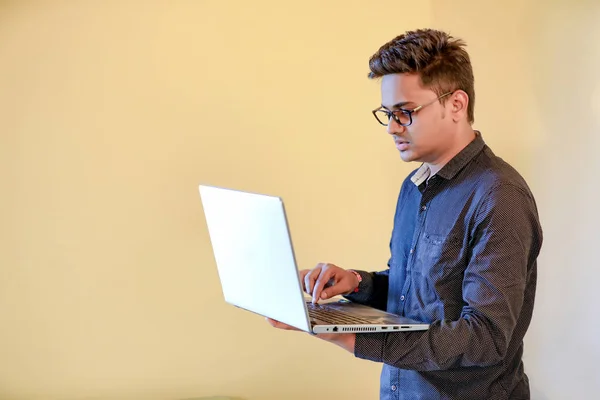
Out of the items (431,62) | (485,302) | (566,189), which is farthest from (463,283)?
(566,189)

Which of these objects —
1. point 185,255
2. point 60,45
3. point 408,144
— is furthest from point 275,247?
point 60,45

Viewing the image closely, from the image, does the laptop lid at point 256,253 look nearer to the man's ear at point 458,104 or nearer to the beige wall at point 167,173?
the man's ear at point 458,104

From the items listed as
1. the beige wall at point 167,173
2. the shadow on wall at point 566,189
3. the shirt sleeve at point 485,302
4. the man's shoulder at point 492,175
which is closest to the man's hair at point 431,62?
the man's shoulder at point 492,175

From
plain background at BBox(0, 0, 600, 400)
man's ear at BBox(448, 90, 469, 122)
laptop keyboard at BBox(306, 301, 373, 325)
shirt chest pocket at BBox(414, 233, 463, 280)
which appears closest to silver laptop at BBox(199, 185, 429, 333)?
laptop keyboard at BBox(306, 301, 373, 325)

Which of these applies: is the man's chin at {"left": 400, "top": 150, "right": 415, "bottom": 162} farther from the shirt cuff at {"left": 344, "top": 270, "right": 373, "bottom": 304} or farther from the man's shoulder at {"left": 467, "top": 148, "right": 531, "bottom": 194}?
the shirt cuff at {"left": 344, "top": 270, "right": 373, "bottom": 304}

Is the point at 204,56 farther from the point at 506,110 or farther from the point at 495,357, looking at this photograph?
the point at 495,357

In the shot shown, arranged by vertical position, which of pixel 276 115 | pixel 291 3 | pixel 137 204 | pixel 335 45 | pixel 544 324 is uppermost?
pixel 291 3

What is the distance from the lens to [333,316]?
51.5 inches

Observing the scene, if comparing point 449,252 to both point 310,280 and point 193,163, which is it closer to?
point 310,280

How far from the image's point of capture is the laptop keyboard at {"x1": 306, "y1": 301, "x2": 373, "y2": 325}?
1244mm

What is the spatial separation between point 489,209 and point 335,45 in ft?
4.09

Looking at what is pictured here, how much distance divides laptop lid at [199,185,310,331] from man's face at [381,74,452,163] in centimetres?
38

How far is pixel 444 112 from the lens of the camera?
1383 mm

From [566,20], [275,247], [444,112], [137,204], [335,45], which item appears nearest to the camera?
[275,247]
